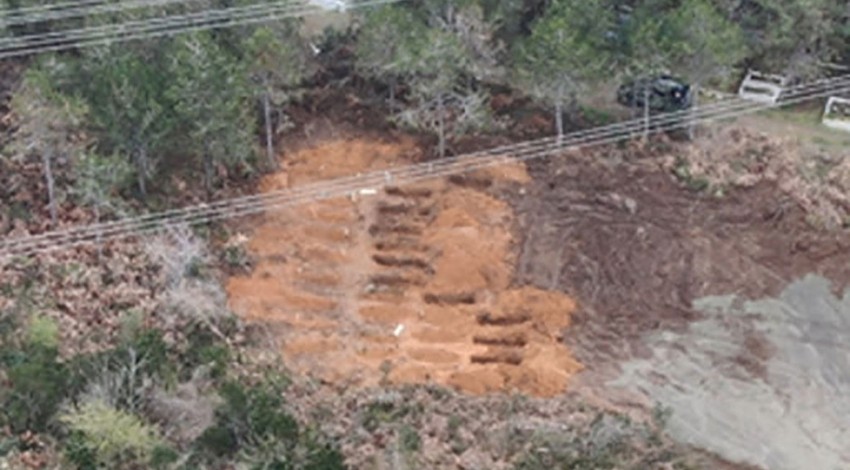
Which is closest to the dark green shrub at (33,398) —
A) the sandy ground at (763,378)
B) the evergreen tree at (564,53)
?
the sandy ground at (763,378)

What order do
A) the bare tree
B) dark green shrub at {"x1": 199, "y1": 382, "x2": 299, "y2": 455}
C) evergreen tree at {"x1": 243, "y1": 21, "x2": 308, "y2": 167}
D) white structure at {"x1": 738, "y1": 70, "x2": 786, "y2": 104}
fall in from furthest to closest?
white structure at {"x1": 738, "y1": 70, "x2": 786, "y2": 104}
evergreen tree at {"x1": 243, "y1": 21, "x2": 308, "y2": 167}
the bare tree
dark green shrub at {"x1": 199, "y1": 382, "x2": 299, "y2": 455}

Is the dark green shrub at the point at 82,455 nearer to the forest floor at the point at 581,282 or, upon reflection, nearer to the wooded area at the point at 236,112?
the wooded area at the point at 236,112

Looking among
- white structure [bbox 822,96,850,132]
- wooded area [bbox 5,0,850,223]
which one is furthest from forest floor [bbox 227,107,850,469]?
white structure [bbox 822,96,850,132]

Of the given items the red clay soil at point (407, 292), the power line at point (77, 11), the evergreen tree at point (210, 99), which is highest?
the power line at point (77, 11)

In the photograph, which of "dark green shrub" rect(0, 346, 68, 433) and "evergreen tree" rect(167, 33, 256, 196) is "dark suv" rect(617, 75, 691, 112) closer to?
"evergreen tree" rect(167, 33, 256, 196)

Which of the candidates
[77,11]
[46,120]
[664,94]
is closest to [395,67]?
[664,94]
